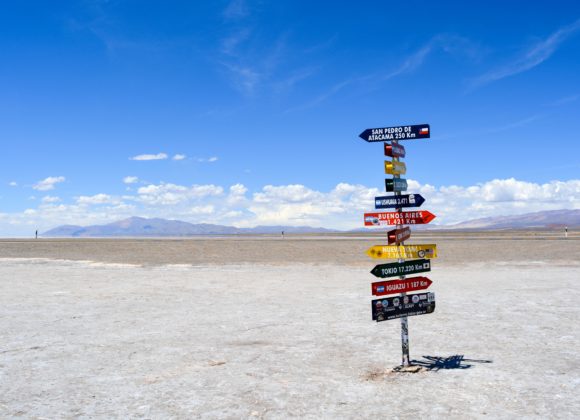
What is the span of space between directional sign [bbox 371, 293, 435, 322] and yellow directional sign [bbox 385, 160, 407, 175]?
2251 millimetres

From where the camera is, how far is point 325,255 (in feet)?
123

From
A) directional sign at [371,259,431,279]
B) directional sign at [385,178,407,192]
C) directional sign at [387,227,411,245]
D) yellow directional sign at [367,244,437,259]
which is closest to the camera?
directional sign at [371,259,431,279]

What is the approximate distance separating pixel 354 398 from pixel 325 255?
30.5 meters

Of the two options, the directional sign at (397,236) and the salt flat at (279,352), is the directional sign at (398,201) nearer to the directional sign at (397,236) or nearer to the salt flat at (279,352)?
the directional sign at (397,236)

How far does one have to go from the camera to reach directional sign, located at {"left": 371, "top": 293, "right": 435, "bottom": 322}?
8250 mm

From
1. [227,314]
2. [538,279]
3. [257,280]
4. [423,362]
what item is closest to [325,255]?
[257,280]

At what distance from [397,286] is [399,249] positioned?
65 cm

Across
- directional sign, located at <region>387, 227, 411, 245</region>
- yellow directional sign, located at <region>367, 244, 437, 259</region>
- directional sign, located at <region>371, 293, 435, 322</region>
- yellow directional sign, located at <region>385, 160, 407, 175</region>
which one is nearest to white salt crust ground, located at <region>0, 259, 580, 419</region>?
directional sign, located at <region>371, 293, 435, 322</region>

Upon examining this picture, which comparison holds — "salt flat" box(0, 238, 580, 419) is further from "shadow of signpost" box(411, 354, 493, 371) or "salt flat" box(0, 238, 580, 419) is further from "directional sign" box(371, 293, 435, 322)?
"directional sign" box(371, 293, 435, 322)

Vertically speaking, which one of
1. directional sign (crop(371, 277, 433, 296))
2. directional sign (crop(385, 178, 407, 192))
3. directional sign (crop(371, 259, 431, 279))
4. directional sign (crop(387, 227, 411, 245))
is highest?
directional sign (crop(385, 178, 407, 192))

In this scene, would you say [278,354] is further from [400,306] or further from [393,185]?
[393,185]

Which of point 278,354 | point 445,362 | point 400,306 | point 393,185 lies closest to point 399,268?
point 400,306

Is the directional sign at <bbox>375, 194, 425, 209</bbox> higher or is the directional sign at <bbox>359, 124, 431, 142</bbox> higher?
the directional sign at <bbox>359, 124, 431, 142</bbox>

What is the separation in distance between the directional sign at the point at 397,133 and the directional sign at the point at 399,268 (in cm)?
228
